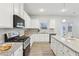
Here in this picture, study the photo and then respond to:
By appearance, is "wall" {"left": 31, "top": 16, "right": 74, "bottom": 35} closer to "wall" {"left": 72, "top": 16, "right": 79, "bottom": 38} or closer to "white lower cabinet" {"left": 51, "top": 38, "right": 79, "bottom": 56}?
"wall" {"left": 72, "top": 16, "right": 79, "bottom": 38}

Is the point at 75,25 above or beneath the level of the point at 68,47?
above

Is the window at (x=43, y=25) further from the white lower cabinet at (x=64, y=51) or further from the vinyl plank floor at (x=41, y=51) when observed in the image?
the white lower cabinet at (x=64, y=51)

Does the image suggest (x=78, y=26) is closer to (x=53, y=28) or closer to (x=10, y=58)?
(x=53, y=28)

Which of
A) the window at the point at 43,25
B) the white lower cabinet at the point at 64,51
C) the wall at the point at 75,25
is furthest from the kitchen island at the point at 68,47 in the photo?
the wall at the point at 75,25

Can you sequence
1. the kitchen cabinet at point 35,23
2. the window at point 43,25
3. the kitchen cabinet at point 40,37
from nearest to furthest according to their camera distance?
the kitchen cabinet at point 40,37 → the kitchen cabinet at point 35,23 → the window at point 43,25

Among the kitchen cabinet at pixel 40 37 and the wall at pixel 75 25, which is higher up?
the wall at pixel 75 25

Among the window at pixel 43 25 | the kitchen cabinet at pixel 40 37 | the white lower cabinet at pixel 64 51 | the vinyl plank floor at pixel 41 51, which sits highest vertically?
the window at pixel 43 25

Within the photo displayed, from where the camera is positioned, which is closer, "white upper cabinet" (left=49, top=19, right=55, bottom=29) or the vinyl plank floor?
the vinyl plank floor

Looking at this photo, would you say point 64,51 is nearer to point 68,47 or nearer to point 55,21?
point 68,47

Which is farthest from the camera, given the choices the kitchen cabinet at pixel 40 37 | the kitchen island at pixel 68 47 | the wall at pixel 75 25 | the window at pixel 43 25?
the wall at pixel 75 25

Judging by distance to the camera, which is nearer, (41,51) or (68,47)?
(68,47)

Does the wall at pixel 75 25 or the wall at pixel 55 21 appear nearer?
the wall at pixel 55 21

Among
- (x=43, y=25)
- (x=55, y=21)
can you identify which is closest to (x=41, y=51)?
(x=43, y=25)

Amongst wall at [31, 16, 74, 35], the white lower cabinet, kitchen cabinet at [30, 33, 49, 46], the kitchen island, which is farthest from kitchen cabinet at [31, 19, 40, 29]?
the kitchen island
